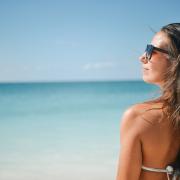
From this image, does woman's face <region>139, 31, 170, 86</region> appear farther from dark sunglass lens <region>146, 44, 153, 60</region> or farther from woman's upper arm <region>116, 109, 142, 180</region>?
woman's upper arm <region>116, 109, 142, 180</region>

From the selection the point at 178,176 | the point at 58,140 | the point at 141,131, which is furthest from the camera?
the point at 58,140

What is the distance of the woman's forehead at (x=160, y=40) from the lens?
6.82 ft

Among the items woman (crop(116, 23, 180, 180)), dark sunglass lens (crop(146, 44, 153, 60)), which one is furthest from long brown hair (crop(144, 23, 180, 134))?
dark sunglass lens (crop(146, 44, 153, 60))

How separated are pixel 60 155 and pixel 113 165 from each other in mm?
1913

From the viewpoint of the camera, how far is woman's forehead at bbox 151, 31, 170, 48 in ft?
6.82

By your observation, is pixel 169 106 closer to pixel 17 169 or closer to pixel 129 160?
pixel 129 160

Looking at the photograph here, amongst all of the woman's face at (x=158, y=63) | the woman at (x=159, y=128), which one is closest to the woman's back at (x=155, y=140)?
the woman at (x=159, y=128)

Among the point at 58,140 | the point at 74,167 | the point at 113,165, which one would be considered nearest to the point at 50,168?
the point at 74,167

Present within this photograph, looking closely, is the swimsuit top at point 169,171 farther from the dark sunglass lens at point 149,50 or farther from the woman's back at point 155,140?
the dark sunglass lens at point 149,50

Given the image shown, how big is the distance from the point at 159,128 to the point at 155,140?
0.06 metres

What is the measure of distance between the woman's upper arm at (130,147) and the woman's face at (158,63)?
A: 277 millimetres

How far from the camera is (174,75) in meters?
1.99

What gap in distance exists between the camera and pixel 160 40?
2.12 meters

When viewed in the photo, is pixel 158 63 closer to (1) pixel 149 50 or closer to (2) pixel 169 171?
(1) pixel 149 50
